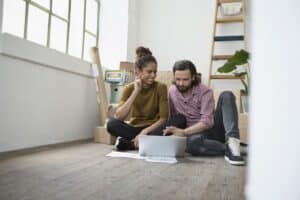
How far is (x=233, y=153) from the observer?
154 centimetres

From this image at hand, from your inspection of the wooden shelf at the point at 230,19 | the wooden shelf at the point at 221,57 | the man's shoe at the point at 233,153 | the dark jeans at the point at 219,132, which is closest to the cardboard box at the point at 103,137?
the dark jeans at the point at 219,132

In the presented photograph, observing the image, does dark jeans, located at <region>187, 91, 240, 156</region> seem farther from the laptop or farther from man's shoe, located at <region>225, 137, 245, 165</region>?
the laptop

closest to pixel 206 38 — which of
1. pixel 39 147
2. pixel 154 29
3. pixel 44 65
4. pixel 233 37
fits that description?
pixel 233 37

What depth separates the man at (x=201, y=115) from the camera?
166 centimetres

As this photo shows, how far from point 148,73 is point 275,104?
5.23 ft

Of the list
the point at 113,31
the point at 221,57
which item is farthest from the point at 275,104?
the point at 113,31

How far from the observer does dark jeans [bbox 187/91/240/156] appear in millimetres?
1673

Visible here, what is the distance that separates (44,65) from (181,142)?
940mm

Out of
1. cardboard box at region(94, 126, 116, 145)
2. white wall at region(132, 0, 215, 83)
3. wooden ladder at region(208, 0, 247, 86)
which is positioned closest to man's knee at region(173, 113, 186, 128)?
cardboard box at region(94, 126, 116, 145)

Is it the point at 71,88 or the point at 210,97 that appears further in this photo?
the point at 71,88

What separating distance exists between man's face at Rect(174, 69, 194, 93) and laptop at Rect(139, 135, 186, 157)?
1.20 feet

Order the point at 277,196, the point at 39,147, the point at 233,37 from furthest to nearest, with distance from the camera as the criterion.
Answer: the point at 233,37, the point at 39,147, the point at 277,196

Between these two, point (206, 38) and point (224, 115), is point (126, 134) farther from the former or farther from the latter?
point (206, 38)

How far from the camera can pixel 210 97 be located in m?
1.76
